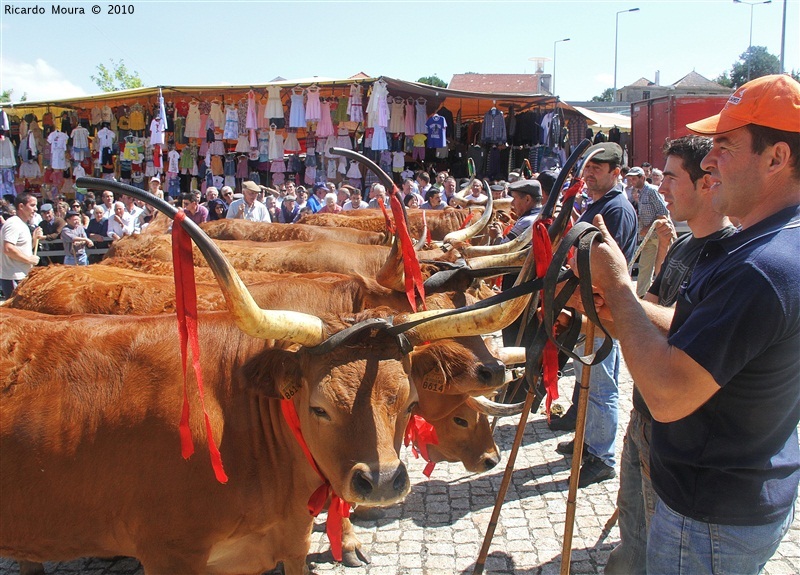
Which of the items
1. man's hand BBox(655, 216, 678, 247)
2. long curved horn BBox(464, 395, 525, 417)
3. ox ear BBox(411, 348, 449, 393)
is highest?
man's hand BBox(655, 216, 678, 247)

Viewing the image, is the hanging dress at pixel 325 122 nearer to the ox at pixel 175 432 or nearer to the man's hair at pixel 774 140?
the ox at pixel 175 432

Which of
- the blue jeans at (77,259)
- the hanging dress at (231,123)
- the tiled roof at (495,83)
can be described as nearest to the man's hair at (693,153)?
the blue jeans at (77,259)

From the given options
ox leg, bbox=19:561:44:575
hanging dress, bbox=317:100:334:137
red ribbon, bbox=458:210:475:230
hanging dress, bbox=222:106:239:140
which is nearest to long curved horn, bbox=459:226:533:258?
red ribbon, bbox=458:210:475:230

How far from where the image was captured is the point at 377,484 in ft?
8.59

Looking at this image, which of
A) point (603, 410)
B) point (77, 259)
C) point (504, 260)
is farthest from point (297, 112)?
point (603, 410)

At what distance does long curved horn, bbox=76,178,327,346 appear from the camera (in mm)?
2404

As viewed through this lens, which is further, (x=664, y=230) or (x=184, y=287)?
(x=664, y=230)

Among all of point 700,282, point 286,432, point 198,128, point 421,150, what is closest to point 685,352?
point 700,282

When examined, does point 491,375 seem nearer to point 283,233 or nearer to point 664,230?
point 664,230

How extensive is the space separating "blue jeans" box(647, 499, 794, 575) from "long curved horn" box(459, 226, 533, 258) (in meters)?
3.74

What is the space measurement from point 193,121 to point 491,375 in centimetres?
1557

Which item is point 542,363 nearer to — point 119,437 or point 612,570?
point 612,570

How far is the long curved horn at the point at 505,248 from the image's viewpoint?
19.1 ft

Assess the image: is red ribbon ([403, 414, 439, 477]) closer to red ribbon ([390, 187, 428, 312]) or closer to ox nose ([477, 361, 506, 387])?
ox nose ([477, 361, 506, 387])
